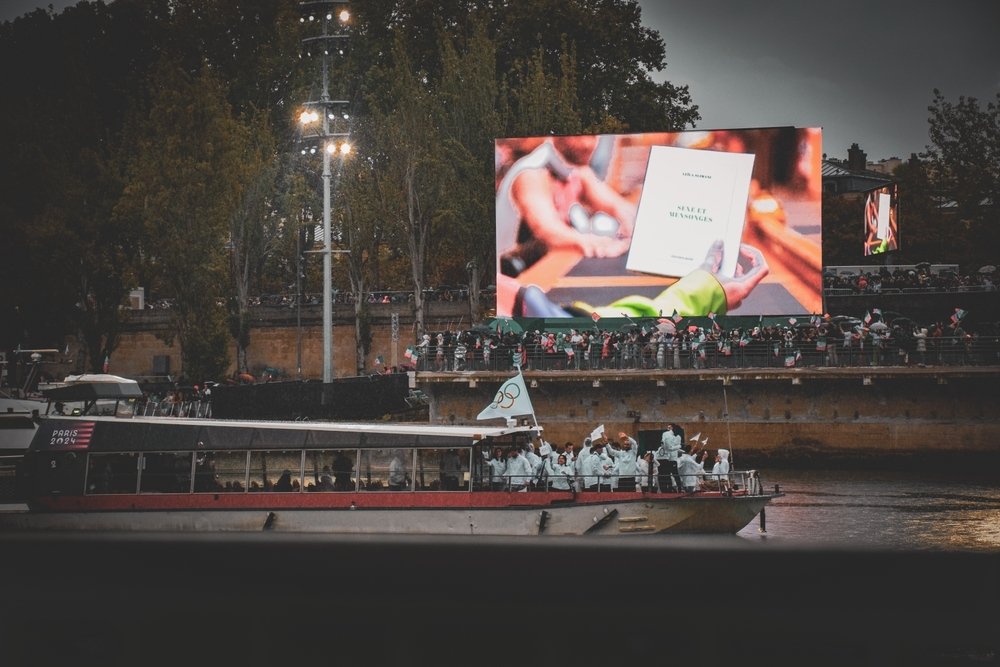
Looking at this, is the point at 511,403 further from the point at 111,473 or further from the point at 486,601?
the point at 486,601

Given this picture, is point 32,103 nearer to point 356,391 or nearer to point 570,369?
point 356,391

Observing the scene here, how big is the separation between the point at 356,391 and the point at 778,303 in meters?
16.9

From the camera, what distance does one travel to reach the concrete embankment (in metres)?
49.7

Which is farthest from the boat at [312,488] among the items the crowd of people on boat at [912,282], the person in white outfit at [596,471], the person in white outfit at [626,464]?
the crowd of people on boat at [912,282]

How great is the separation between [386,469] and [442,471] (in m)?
1.18

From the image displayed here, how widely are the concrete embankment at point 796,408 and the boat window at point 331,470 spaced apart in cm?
2095

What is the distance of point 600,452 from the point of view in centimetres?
3139

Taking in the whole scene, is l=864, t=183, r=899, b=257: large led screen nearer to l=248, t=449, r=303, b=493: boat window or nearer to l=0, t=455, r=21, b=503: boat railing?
l=0, t=455, r=21, b=503: boat railing

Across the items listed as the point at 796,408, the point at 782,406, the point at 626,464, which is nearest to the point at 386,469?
the point at 626,464

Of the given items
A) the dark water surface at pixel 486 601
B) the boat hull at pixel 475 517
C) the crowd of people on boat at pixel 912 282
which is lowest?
the dark water surface at pixel 486 601

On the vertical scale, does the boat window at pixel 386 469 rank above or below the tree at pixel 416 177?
below

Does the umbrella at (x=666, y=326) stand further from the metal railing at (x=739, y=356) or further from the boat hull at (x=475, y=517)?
the boat hull at (x=475, y=517)

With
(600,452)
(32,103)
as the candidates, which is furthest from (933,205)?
(600,452)

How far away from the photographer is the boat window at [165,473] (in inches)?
1168
